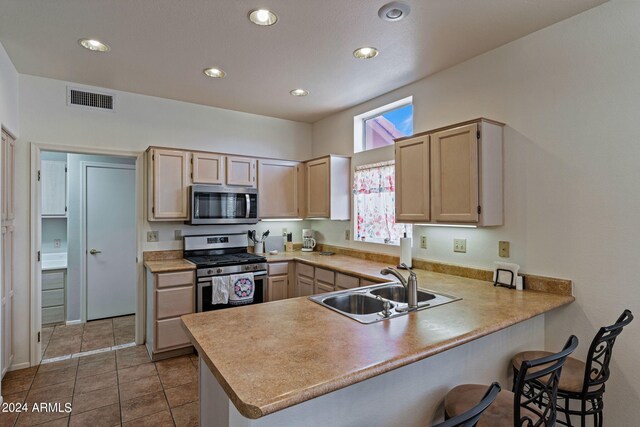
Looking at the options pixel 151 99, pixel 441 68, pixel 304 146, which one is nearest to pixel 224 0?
pixel 441 68

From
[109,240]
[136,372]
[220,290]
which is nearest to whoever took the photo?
[136,372]

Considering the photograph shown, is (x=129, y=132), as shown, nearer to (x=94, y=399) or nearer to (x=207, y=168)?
(x=207, y=168)

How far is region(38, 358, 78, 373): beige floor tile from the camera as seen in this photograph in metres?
3.05

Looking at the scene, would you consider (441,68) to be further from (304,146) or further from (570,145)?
(304,146)

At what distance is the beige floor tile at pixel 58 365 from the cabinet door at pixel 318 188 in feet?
9.55

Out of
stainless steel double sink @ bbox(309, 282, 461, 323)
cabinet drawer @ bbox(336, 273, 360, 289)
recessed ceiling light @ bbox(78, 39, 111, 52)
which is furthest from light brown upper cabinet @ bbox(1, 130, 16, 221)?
cabinet drawer @ bbox(336, 273, 360, 289)

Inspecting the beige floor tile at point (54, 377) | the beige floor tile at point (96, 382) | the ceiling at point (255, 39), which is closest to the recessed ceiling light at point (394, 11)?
the ceiling at point (255, 39)

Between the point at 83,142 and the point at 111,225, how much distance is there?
4.79 ft

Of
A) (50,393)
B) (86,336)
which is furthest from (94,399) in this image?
(86,336)

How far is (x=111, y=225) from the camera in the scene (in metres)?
4.46

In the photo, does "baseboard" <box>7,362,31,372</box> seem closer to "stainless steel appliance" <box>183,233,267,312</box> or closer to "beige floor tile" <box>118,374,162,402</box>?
"beige floor tile" <box>118,374,162,402</box>

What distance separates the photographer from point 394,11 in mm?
2090

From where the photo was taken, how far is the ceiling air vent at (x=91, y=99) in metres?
3.33

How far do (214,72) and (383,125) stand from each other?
1.90 metres
